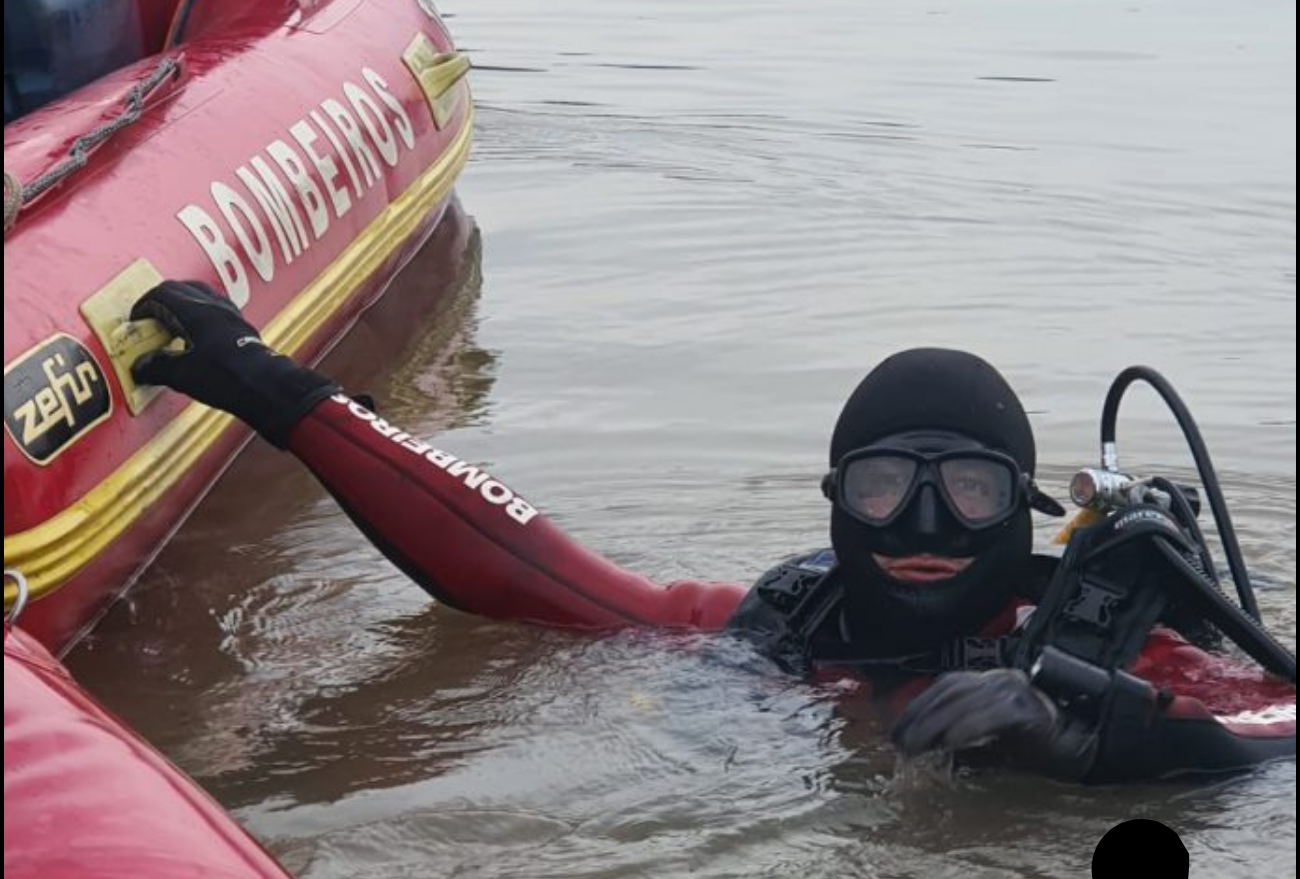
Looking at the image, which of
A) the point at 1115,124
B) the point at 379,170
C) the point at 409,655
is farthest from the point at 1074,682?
the point at 1115,124

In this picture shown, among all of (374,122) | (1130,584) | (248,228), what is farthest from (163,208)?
(1130,584)

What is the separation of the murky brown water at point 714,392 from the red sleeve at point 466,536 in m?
0.07

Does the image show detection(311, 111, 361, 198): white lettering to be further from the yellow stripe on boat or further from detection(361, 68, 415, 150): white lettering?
detection(361, 68, 415, 150): white lettering

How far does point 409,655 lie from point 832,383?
7.12 feet

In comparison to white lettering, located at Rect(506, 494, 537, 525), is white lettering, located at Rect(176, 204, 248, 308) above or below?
above

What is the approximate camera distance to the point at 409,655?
172 inches

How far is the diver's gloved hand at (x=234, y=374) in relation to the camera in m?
4.15

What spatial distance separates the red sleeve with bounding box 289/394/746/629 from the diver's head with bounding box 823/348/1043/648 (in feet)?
1.66

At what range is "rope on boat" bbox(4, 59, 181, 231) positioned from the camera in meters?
4.37

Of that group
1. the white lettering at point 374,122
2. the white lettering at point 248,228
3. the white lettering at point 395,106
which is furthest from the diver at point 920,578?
the white lettering at point 395,106

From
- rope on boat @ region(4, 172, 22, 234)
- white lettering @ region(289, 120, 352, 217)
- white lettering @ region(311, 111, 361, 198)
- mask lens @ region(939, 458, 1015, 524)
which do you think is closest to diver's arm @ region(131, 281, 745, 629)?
rope on boat @ region(4, 172, 22, 234)

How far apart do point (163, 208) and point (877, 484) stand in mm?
1880

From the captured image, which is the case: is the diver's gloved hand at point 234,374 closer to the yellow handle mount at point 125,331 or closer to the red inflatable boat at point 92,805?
the yellow handle mount at point 125,331

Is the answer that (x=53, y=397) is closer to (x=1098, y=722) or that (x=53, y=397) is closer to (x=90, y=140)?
(x=90, y=140)
